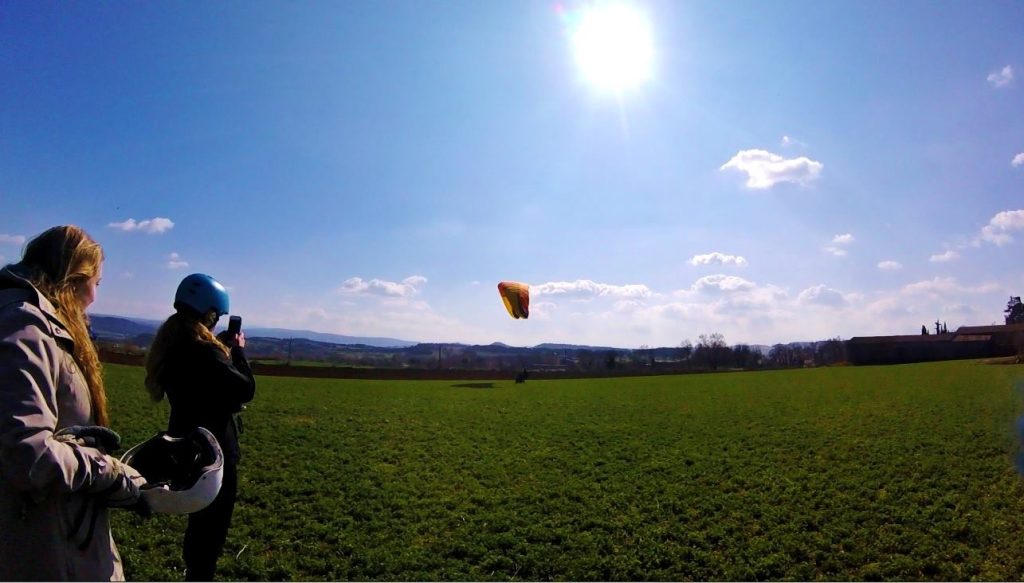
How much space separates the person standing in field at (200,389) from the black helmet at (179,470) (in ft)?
3.13

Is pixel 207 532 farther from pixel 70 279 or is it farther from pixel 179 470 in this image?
pixel 70 279

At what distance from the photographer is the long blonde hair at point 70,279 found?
2152 mm

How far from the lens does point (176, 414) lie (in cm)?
363

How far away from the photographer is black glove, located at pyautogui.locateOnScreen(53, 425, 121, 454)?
6.69ft

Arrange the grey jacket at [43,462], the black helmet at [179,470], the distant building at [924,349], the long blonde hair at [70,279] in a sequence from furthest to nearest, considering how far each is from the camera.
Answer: the distant building at [924,349] → the black helmet at [179,470] → the long blonde hair at [70,279] → the grey jacket at [43,462]

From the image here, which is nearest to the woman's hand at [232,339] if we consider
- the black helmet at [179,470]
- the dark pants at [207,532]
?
the dark pants at [207,532]

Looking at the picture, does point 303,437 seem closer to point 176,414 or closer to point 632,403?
point 176,414

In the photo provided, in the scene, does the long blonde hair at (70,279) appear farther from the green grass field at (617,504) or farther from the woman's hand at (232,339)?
the green grass field at (617,504)

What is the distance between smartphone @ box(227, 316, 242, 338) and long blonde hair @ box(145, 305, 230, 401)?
32 cm

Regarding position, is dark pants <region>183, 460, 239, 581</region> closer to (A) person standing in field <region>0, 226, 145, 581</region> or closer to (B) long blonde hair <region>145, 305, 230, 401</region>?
(B) long blonde hair <region>145, 305, 230, 401</region>

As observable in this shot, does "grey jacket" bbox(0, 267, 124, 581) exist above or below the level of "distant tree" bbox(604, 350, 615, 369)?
above

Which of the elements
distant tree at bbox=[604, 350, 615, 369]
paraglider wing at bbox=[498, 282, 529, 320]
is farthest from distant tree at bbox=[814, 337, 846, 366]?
paraglider wing at bbox=[498, 282, 529, 320]

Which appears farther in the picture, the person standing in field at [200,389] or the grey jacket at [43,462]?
the person standing in field at [200,389]

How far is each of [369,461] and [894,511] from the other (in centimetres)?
865
